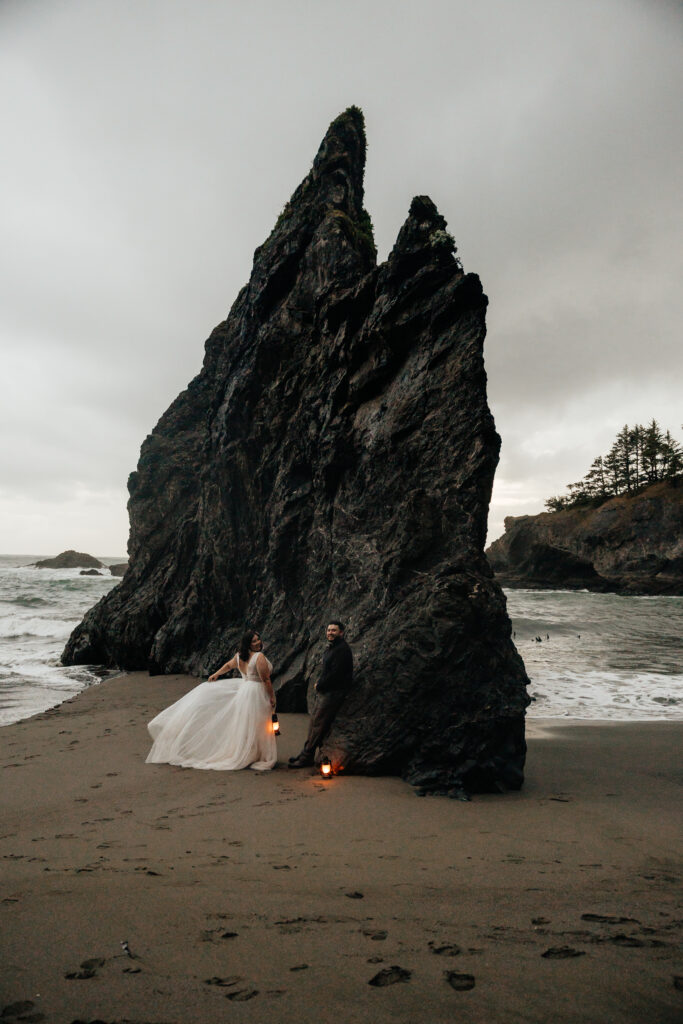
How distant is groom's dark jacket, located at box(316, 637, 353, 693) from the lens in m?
7.38

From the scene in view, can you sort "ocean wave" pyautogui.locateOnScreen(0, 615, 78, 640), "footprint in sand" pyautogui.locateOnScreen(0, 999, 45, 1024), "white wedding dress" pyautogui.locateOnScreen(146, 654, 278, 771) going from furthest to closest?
"ocean wave" pyautogui.locateOnScreen(0, 615, 78, 640) < "white wedding dress" pyautogui.locateOnScreen(146, 654, 278, 771) < "footprint in sand" pyautogui.locateOnScreen(0, 999, 45, 1024)

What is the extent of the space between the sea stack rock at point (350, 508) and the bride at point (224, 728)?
1138mm

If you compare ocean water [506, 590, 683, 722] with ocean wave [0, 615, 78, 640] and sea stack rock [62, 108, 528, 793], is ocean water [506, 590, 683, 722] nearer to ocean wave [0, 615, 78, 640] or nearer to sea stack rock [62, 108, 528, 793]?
sea stack rock [62, 108, 528, 793]

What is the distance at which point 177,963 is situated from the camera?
296 cm

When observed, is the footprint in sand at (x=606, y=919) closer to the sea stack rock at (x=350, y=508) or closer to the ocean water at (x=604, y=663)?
the sea stack rock at (x=350, y=508)

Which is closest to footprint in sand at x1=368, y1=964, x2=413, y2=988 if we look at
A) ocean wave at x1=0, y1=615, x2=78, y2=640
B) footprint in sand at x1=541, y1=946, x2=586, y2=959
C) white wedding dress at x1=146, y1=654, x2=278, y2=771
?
footprint in sand at x1=541, y1=946, x2=586, y2=959

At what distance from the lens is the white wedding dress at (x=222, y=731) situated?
7.57 m

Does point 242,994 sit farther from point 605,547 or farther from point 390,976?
point 605,547

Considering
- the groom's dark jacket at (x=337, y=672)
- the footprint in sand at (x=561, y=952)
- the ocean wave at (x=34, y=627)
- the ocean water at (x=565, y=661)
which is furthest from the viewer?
the ocean wave at (x=34, y=627)

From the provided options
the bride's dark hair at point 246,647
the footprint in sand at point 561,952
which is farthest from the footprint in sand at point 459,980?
the bride's dark hair at point 246,647

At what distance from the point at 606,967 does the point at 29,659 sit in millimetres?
20358

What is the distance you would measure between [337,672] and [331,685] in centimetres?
21

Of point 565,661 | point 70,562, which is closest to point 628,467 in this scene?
point 565,661

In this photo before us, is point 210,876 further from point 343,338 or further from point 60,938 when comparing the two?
point 343,338
